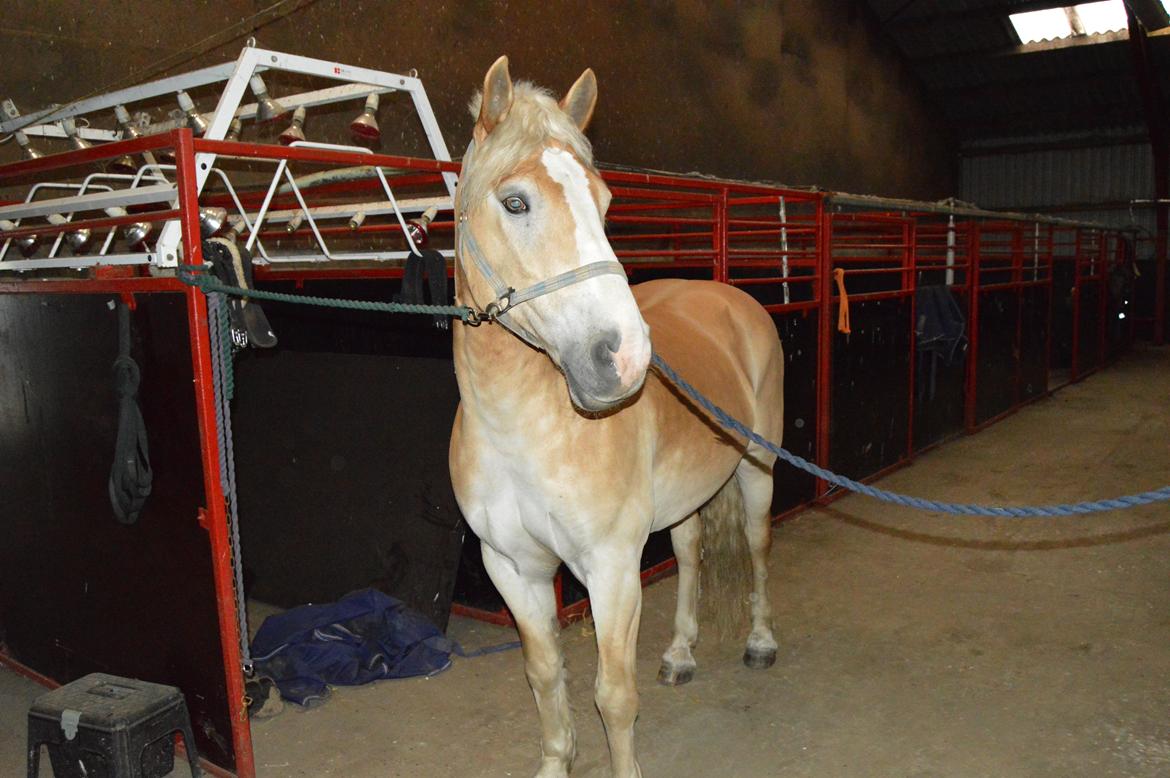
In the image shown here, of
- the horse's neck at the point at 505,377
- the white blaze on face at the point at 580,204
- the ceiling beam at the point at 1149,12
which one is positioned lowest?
the horse's neck at the point at 505,377

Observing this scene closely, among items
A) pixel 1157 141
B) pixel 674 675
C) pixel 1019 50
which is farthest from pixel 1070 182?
pixel 674 675

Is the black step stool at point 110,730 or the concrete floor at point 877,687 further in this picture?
the concrete floor at point 877,687

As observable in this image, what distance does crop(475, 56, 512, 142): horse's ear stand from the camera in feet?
5.26

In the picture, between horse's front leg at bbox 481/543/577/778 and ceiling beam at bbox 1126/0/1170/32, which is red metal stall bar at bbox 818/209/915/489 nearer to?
horse's front leg at bbox 481/543/577/778

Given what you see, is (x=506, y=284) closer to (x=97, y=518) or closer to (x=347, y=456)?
(x=97, y=518)

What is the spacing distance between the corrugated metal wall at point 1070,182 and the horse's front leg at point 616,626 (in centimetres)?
1599

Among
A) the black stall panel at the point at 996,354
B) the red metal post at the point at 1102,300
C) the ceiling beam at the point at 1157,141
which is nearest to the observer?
the black stall panel at the point at 996,354

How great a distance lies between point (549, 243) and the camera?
Result: 5.02 ft

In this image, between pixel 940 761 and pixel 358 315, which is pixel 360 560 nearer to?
pixel 358 315

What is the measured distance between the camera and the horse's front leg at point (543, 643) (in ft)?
6.84

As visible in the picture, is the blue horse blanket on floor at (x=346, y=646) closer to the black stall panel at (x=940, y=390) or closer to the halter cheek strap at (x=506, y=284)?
the halter cheek strap at (x=506, y=284)

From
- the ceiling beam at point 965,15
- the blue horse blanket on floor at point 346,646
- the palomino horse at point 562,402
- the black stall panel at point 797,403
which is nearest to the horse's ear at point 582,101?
the palomino horse at point 562,402

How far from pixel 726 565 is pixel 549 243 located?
1.81 m

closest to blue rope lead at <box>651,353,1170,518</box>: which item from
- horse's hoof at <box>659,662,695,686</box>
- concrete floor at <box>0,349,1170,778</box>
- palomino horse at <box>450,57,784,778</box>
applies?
palomino horse at <box>450,57,784,778</box>
